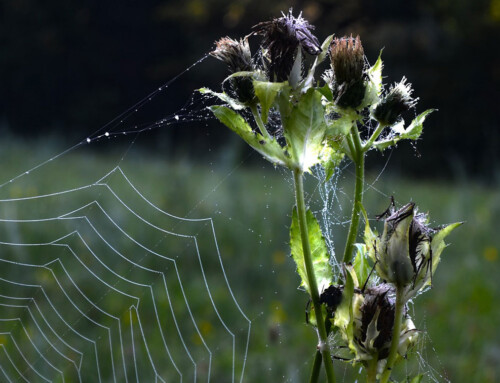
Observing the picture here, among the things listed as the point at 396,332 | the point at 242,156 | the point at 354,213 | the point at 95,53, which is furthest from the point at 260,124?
the point at 95,53

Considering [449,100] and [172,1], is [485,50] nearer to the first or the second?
[449,100]

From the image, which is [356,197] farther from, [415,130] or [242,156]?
[242,156]

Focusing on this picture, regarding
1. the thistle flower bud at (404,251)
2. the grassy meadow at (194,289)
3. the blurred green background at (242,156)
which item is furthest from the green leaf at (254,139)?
the grassy meadow at (194,289)

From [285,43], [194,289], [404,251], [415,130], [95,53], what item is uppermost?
[95,53]

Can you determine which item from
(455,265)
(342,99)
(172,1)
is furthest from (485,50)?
(342,99)

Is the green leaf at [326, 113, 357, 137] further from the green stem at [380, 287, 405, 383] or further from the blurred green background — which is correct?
the blurred green background

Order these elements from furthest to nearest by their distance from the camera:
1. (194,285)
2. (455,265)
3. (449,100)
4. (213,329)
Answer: (449,100) < (455,265) < (194,285) < (213,329)

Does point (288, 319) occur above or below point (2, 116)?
below

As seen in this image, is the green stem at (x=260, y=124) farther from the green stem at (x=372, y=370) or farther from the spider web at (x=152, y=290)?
the spider web at (x=152, y=290)
